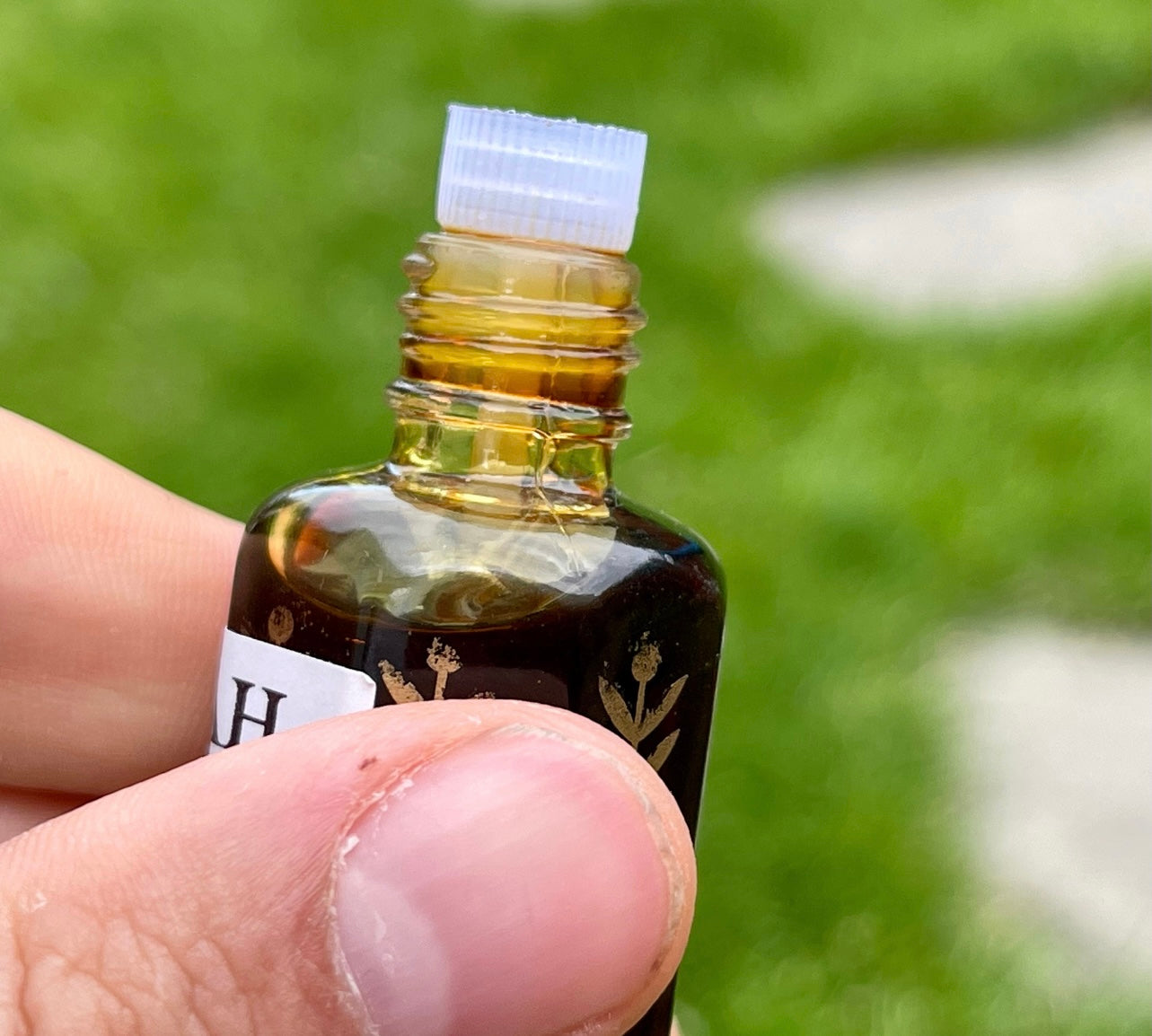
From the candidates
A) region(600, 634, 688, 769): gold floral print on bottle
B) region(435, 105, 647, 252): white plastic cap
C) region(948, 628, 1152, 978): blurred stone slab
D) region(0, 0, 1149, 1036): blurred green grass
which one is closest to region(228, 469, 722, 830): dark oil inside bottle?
region(600, 634, 688, 769): gold floral print on bottle

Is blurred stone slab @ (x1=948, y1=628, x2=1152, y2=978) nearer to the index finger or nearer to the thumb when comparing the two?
the index finger

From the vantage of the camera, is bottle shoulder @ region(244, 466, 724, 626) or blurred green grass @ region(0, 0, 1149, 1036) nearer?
bottle shoulder @ region(244, 466, 724, 626)

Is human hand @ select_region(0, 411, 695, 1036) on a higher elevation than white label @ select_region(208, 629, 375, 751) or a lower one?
lower

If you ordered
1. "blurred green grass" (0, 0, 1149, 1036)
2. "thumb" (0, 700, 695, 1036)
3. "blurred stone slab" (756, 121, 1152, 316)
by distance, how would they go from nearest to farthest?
"thumb" (0, 700, 695, 1036)
"blurred green grass" (0, 0, 1149, 1036)
"blurred stone slab" (756, 121, 1152, 316)

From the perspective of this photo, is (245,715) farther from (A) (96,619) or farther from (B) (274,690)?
(A) (96,619)

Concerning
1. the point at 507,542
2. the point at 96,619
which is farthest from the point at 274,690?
the point at 96,619

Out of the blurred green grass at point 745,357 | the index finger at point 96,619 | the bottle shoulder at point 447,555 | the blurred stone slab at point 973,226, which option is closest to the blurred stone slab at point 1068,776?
the blurred green grass at point 745,357
